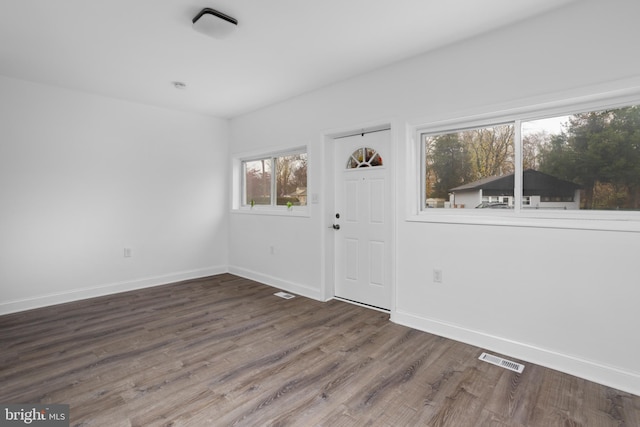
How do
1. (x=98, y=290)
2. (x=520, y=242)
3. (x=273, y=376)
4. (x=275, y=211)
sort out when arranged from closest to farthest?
(x=273, y=376) < (x=520, y=242) < (x=98, y=290) < (x=275, y=211)

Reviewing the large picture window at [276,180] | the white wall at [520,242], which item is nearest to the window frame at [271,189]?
the large picture window at [276,180]

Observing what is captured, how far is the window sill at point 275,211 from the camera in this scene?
4349 mm

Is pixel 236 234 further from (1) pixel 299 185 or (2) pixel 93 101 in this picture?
(2) pixel 93 101

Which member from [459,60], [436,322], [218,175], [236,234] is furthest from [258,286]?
[459,60]

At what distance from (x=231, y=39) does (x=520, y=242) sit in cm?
296

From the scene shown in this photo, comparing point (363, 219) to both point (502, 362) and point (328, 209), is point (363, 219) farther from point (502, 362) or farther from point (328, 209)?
point (502, 362)

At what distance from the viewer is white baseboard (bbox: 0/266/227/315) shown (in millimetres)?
3651

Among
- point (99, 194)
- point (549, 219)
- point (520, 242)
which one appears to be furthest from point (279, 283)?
point (549, 219)

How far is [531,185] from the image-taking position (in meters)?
2.61

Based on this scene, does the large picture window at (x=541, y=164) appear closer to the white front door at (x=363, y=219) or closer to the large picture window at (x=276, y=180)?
the white front door at (x=363, y=219)

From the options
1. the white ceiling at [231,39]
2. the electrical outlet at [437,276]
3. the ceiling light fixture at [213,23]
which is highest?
the white ceiling at [231,39]

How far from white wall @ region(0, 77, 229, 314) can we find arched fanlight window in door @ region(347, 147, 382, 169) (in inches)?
101

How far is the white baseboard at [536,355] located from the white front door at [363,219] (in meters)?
0.58

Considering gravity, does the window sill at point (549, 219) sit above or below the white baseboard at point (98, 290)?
above
